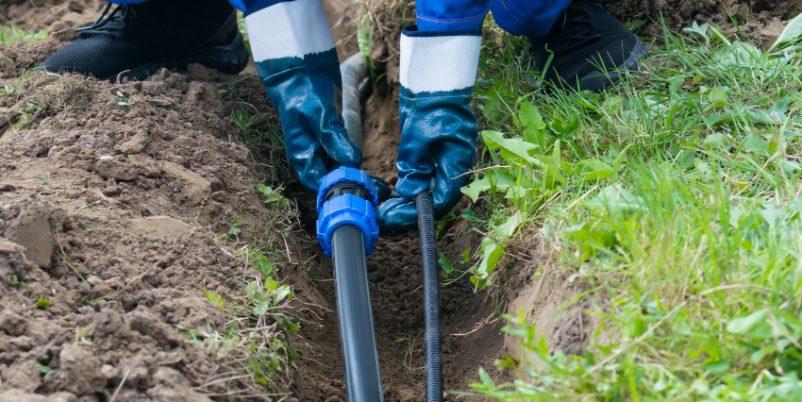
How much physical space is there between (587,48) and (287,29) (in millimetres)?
907

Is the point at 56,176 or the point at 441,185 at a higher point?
the point at 56,176

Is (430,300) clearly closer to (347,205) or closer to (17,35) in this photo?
(347,205)

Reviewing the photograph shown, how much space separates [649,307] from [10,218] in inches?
48.7

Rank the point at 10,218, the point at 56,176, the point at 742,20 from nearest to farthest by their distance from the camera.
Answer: the point at 10,218 < the point at 56,176 < the point at 742,20

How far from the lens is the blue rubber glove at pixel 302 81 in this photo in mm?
2316

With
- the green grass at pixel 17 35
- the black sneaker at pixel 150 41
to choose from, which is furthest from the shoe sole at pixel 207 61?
the green grass at pixel 17 35

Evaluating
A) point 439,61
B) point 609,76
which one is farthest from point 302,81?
point 609,76

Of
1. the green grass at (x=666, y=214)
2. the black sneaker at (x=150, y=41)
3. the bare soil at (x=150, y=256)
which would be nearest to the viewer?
the green grass at (x=666, y=214)

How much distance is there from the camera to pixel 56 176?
1941 mm

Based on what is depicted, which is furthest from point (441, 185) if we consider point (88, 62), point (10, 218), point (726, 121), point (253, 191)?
point (88, 62)

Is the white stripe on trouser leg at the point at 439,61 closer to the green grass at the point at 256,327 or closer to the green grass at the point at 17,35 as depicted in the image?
the green grass at the point at 256,327

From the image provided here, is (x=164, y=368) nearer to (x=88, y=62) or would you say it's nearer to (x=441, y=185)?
(x=441, y=185)

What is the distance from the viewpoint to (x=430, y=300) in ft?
6.05

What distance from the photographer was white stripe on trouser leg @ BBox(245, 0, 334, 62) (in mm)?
2301
